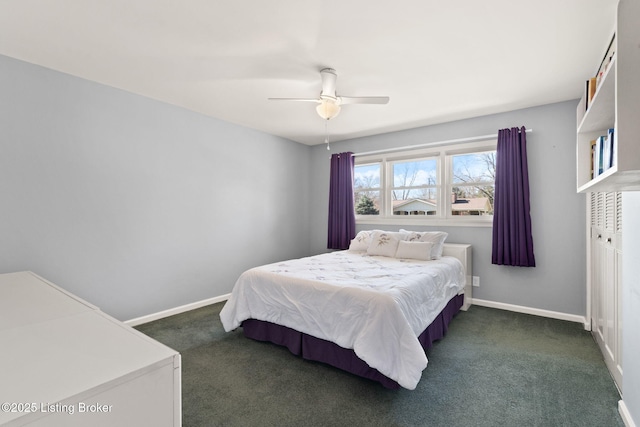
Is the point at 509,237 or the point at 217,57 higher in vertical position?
the point at 217,57

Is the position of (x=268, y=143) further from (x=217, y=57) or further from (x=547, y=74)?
(x=547, y=74)

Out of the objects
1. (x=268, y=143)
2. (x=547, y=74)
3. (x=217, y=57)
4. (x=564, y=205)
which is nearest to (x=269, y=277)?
(x=217, y=57)

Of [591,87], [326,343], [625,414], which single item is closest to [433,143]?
[591,87]

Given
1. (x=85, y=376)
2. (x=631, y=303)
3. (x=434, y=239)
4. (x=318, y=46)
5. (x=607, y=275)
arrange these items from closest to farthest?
(x=85, y=376) < (x=631, y=303) < (x=318, y=46) < (x=607, y=275) < (x=434, y=239)

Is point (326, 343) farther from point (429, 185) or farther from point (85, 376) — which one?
point (429, 185)

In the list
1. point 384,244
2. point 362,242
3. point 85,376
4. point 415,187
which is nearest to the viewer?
point 85,376

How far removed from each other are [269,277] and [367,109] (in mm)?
2279

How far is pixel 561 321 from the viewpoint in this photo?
3287 millimetres

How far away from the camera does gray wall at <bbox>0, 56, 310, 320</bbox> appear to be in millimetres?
2537

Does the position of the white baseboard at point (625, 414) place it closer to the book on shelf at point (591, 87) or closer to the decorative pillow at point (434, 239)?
the book on shelf at point (591, 87)

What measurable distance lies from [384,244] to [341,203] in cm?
136

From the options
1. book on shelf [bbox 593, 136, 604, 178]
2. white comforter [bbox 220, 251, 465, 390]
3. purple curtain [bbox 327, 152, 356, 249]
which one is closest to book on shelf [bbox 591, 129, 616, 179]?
book on shelf [bbox 593, 136, 604, 178]

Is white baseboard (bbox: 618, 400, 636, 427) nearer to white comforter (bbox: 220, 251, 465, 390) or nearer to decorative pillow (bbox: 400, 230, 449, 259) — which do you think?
white comforter (bbox: 220, 251, 465, 390)

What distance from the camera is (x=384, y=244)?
3.81 m
